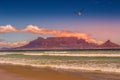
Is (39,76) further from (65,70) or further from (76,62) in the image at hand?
(76,62)

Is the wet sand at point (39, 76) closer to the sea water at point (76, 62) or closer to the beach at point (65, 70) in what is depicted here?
the beach at point (65, 70)

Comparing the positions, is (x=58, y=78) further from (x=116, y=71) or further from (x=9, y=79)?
(x=116, y=71)

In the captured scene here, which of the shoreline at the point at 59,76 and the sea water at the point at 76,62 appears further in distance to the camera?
the sea water at the point at 76,62

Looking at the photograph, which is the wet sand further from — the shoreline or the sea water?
the sea water

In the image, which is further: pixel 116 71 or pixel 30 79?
pixel 116 71

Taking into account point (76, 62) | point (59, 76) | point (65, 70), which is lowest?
point (59, 76)

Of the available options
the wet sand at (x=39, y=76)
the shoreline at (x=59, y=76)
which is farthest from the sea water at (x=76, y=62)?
the wet sand at (x=39, y=76)

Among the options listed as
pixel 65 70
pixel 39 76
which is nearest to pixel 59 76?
pixel 39 76

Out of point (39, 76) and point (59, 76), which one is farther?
point (39, 76)

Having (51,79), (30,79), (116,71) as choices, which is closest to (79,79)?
(51,79)

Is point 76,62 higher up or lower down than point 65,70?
higher up

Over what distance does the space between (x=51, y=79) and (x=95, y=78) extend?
12.3 ft

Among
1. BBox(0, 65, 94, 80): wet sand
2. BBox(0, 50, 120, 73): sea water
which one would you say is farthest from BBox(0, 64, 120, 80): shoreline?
BBox(0, 50, 120, 73): sea water

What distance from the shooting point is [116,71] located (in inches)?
1271
